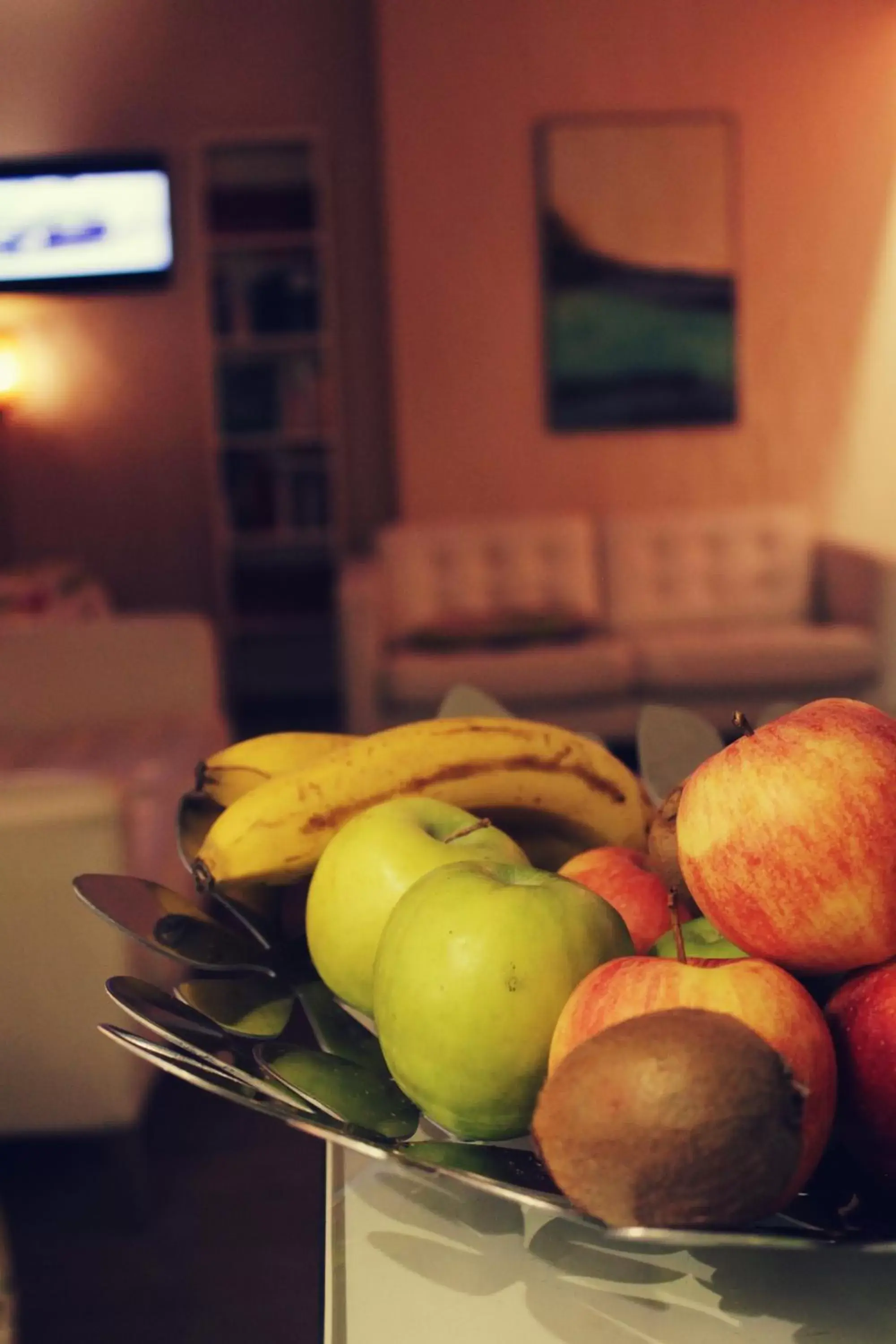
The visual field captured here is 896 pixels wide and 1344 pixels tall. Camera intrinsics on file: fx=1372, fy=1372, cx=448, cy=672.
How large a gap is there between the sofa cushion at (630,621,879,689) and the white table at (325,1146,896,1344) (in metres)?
3.80

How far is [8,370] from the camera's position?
19.3ft

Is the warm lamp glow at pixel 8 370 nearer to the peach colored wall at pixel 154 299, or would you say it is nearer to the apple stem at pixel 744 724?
the peach colored wall at pixel 154 299

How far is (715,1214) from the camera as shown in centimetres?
43

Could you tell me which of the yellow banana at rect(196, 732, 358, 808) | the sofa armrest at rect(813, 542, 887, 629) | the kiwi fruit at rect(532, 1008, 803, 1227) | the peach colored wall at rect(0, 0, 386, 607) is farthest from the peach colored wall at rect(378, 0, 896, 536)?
the kiwi fruit at rect(532, 1008, 803, 1227)

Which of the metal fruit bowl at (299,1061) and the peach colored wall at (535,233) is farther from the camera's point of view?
the peach colored wall at (535,233)

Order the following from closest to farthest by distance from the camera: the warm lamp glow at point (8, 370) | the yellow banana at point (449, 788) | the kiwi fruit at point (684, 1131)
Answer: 1. the kiwi fruit at point (684, 1131)
2. the yellow banana at point (449, 788)
3. the warm lamp glow at point (8, 370)

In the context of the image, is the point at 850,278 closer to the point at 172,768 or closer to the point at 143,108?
the point at 143,108

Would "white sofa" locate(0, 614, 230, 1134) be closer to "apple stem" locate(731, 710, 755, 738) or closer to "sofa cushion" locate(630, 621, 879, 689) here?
"apple stem" locate(731, 710, 755, 738)

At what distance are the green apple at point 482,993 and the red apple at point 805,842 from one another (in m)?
0.06

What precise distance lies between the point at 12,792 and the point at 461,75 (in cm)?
412

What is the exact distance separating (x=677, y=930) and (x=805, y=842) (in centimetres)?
6

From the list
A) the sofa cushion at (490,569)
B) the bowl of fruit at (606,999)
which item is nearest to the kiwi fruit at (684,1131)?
the bowl of fruit at (606,999)

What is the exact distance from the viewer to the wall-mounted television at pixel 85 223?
5914 millimetres

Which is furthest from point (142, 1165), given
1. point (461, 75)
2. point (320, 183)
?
point (320, 183)
